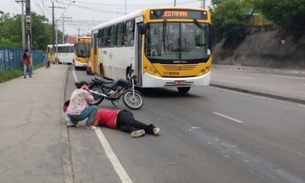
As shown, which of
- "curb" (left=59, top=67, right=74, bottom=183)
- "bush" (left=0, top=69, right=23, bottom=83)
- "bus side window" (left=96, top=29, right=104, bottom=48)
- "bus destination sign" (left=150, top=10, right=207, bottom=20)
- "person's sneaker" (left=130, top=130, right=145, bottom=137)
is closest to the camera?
"curb" (left=59, top=67, right=74, bottom=183)

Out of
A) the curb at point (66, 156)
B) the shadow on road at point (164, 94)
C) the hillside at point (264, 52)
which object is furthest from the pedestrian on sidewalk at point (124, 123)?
the hillside at point (264, 52)

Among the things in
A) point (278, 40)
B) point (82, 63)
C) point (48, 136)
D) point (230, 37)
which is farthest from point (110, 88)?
point (230, 37)

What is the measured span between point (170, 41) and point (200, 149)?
8.49 m

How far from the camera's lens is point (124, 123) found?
975 centimetres

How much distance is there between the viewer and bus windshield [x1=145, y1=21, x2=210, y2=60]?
16.1m

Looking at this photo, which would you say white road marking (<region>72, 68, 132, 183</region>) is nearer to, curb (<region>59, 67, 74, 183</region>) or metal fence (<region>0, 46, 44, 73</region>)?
curb (<region>59, 67, 74, 183</region>)

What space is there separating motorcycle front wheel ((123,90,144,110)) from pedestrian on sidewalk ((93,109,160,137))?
125 inches

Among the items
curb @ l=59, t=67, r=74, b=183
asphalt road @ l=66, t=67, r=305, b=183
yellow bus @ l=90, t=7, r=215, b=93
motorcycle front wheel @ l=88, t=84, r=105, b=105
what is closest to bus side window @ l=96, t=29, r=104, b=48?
yellow bus @ l=90, t=7, r=215, b=93

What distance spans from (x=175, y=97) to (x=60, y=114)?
6091mm

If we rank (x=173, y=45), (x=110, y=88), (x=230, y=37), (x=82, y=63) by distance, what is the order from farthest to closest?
(x=230, y=37)
(x=82, y=63)
(x=173, y=45)
(x=110, y=88)

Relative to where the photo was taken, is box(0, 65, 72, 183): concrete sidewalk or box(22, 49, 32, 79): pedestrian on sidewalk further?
box(22, 49, 32, 79): pedestrian on sidewalk

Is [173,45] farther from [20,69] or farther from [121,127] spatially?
[20,69]

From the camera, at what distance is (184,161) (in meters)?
7.24

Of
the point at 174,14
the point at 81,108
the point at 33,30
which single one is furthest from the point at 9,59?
the point at 33,30
